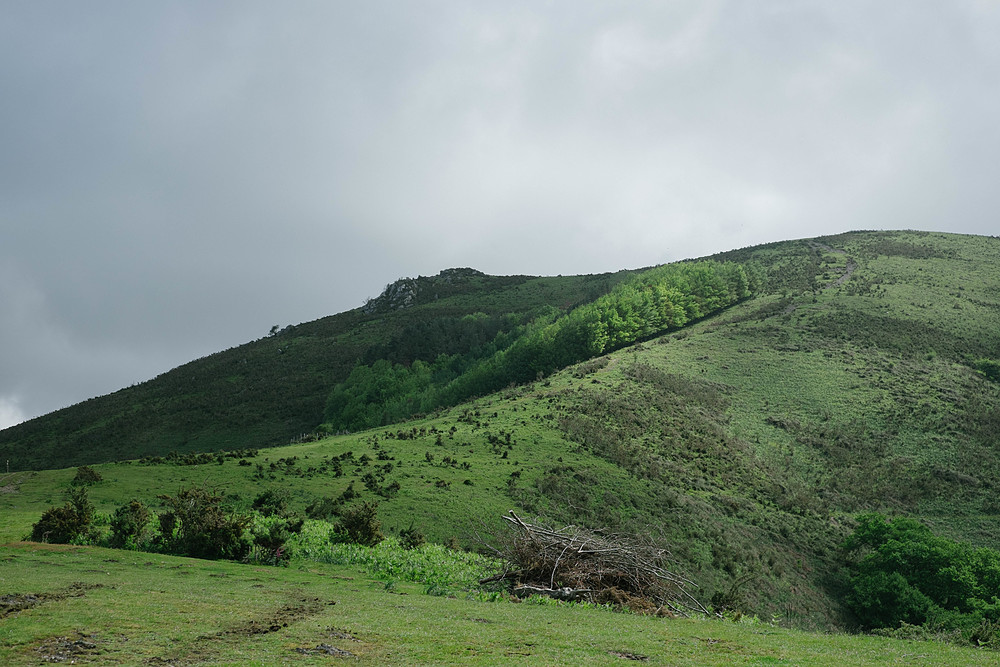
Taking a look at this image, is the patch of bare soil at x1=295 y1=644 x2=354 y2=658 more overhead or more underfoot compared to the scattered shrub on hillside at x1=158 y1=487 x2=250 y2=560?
more underfoot

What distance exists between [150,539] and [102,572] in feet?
17.2

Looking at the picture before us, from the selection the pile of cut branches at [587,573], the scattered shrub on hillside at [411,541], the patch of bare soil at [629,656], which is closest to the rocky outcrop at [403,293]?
the scattered shrub on hillside at [411,541]

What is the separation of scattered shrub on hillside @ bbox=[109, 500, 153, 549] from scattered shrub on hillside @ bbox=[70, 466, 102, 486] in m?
8.12

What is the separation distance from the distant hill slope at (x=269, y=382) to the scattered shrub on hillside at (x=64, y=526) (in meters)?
58.8

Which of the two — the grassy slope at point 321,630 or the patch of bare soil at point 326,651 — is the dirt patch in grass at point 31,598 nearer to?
the grassy slope at point 321,630

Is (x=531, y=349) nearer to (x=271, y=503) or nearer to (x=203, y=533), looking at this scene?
(x=271, y=503)

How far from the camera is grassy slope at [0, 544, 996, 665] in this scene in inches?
394

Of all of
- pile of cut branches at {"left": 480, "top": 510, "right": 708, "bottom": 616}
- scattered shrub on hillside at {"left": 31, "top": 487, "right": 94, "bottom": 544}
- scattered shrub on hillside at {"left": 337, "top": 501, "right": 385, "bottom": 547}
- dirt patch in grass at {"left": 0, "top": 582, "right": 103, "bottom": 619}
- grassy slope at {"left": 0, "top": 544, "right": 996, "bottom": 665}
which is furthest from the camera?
scattered shrub on hillside at {"left": 337, "top": 501, "right": 385, "bottom": 547}

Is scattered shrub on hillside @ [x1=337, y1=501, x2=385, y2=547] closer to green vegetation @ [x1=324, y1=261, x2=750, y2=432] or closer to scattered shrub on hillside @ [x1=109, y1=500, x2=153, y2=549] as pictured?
scattered shrub on hillside @ [x1=109, y1=500, x2=153, y2=549]

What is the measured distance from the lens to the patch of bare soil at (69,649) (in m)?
9.00

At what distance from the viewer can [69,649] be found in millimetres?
9453

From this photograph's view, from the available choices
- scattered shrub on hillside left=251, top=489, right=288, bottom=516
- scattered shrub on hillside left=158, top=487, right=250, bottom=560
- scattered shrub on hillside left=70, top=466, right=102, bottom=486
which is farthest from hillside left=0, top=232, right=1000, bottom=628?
scattered shrub on hillside left=158, top=487, right=250, bottom=560

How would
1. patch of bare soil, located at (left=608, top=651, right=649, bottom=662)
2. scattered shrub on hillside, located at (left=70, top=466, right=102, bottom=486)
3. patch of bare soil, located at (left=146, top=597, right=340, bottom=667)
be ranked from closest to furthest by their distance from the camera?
patch of bare soil, located at (left=146, top=597, right=340, bottom=667), patch of bare soil, located at (left=608, top=651, right=649, bottom=662), scattered shrub on hillside, located at (left=70, top=466, right=102, bottom=486)

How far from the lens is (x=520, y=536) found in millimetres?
22391
